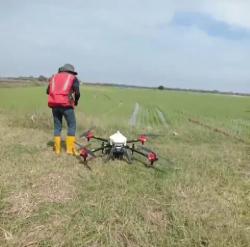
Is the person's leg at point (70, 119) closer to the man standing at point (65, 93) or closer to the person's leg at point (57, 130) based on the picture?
the man standing at point (65, 93)

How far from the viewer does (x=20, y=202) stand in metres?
5.09

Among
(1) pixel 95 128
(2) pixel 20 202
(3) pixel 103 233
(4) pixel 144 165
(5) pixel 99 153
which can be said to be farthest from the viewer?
(1) pixel 95 128

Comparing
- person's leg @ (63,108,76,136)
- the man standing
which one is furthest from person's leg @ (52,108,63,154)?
person's leg @ (63,108,76,136)

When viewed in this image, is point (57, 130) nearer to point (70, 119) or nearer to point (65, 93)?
point (70, 119)

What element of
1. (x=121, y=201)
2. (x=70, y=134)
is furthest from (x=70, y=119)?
(x=121, y=201)

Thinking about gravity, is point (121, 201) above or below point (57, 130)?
below

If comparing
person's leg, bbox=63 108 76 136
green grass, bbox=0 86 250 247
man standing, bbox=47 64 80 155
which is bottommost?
green grass, bbox=0 86 250 247

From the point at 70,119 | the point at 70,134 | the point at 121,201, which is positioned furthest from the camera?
the point at 70,119

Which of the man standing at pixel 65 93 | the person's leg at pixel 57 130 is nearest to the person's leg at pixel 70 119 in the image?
the man standing at pixel 65 93

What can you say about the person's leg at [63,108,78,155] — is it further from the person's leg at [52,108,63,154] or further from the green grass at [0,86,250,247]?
the green grass at [0,86,250,247]

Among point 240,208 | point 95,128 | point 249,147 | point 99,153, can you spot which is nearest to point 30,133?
point 95,128

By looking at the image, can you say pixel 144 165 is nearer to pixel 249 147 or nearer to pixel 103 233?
pixel 103 233

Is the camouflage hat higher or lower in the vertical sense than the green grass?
higher

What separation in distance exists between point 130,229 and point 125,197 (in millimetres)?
954
